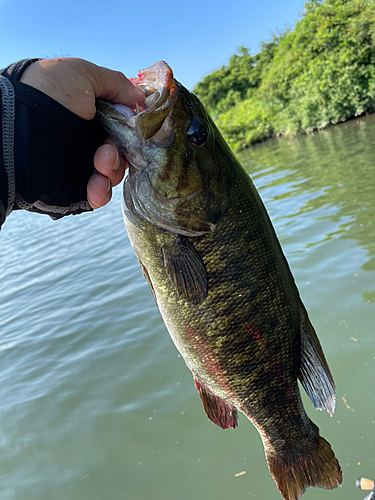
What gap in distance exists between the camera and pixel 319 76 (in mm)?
29891

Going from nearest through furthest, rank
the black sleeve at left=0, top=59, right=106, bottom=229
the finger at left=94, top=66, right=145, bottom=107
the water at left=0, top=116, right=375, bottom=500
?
the black sleeve at left=0, top=59, right=106, bottom=229, the finger at left=94, top=66, right=145, bottom=107, the water at left=0, top=116, right=375, bottom=500

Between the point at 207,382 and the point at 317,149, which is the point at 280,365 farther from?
the point at 317,149

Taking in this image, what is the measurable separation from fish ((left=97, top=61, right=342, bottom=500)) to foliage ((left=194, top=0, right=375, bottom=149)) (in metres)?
28.7

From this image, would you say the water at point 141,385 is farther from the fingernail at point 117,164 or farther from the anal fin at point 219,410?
the fingernail at point 117,164

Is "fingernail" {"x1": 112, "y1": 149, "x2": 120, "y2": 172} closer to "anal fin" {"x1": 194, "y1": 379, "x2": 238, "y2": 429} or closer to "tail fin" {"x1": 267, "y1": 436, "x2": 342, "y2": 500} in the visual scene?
"anal fin" {"x1": 194, "y1": 379, "x2": 238, "y2": 429}

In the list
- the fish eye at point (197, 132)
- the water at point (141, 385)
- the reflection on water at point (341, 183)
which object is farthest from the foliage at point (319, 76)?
the fish eye at point (197, 132)

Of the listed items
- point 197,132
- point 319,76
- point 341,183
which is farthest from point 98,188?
point 319,76

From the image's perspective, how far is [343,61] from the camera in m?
27.8

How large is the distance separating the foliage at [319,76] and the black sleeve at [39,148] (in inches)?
1145

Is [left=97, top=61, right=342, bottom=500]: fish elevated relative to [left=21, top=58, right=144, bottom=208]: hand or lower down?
lower down

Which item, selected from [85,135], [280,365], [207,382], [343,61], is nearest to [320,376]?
[280,365]

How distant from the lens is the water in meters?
3.76

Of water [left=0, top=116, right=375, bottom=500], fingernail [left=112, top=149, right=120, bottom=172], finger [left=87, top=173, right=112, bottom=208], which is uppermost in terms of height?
fingernail [left=112, top=149, right=120, bottom=172]

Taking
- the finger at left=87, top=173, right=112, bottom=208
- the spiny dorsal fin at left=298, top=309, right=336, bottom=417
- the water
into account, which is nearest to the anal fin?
the spiny dorsal fin at left=298, top=309, right=336, bottom=417
